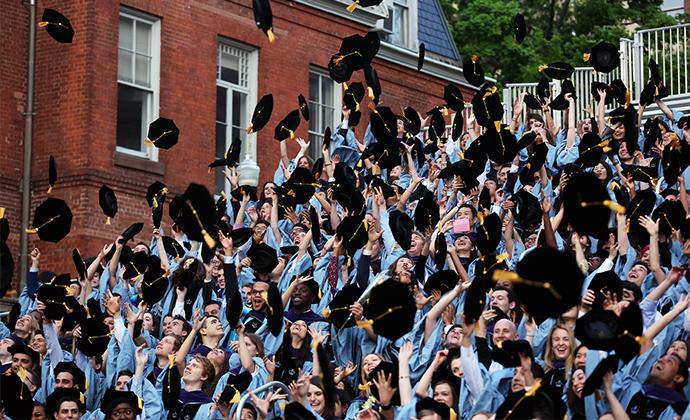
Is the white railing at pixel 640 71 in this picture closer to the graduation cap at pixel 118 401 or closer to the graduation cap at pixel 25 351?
the graduation cap at pixel 25 351

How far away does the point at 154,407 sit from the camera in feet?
46.9

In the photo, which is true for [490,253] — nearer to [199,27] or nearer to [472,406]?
[472,406]

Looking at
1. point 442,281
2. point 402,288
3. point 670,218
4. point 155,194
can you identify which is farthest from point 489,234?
point 155,194

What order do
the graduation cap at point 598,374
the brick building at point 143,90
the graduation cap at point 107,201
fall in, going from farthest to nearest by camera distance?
the brick building at point 143,90, the graduation cap at point 107,201, the graduation cap at point 598,374

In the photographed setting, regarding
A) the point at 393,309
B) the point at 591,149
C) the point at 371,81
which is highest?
the point at 371,81

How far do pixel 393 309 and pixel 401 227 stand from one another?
319 cm

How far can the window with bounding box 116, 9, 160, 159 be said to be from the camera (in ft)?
81.3

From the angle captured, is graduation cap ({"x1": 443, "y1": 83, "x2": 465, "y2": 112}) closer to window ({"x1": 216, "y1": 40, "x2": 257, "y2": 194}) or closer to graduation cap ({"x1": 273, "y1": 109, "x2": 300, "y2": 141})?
graduation cap ({"x1": 273, "y1": 109, "x2": 300, "y2": 141})

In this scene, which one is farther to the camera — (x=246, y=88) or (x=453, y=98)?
(x=246, y=88)

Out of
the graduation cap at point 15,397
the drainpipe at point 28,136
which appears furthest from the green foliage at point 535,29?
the graduation cap at point 15,397

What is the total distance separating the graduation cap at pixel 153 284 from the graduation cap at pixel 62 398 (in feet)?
8.31

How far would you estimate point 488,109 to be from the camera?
18594 mm

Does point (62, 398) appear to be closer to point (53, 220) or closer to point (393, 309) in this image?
point (393, 309)

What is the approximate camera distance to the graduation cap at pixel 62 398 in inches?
550
